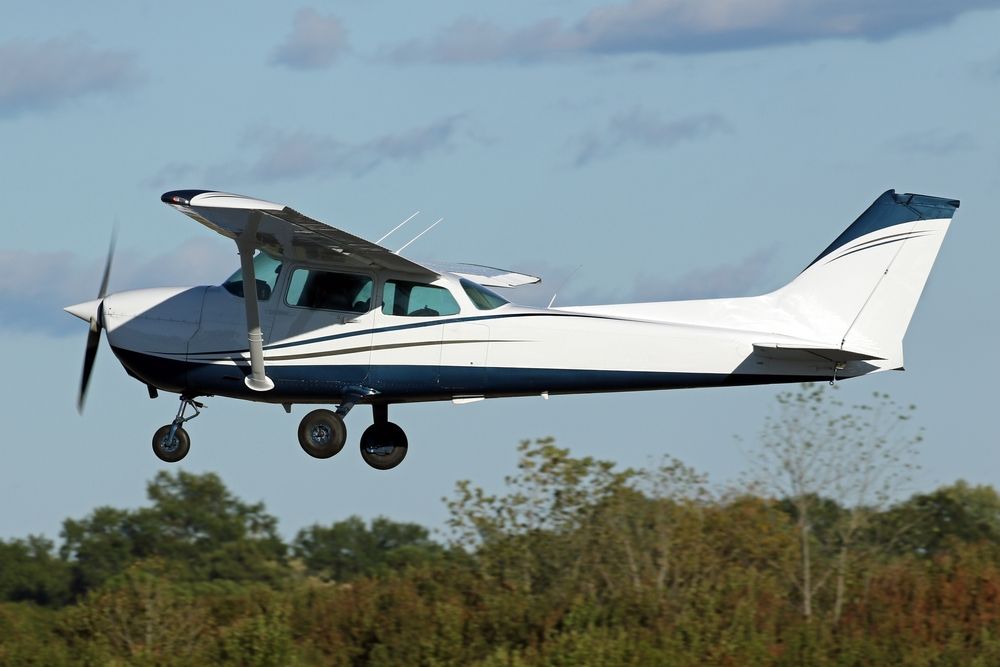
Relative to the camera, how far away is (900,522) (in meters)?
43.8

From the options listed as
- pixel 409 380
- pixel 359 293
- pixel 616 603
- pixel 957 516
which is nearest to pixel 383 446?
pixel 409 380

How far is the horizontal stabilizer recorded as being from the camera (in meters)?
15.0

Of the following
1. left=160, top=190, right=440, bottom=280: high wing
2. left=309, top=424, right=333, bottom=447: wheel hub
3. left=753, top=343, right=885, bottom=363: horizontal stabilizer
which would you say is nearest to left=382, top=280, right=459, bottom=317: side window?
left=160, top=190, right=440, bottom=280: high wing

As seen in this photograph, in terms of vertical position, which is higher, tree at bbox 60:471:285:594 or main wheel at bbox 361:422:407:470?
tree at bbox 60:471:285:594

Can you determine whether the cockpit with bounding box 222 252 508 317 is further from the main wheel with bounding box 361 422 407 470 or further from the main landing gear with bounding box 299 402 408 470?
the main wheel with bounding box 361 422 407 470

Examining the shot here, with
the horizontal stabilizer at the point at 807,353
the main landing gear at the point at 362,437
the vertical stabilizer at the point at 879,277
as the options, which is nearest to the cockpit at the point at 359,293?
the main landing gear at the point at 362,437

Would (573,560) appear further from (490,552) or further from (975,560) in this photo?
(975,560)

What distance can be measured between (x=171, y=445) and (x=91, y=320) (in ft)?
5.38

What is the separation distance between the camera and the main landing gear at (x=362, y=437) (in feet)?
53.0

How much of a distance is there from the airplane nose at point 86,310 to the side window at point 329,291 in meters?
2.30

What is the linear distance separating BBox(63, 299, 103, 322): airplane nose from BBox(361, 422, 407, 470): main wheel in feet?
10.6

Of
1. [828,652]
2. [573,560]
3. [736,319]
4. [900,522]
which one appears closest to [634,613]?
[573,560]

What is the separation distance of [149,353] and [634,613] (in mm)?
25361

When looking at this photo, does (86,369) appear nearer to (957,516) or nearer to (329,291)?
(329,291)
